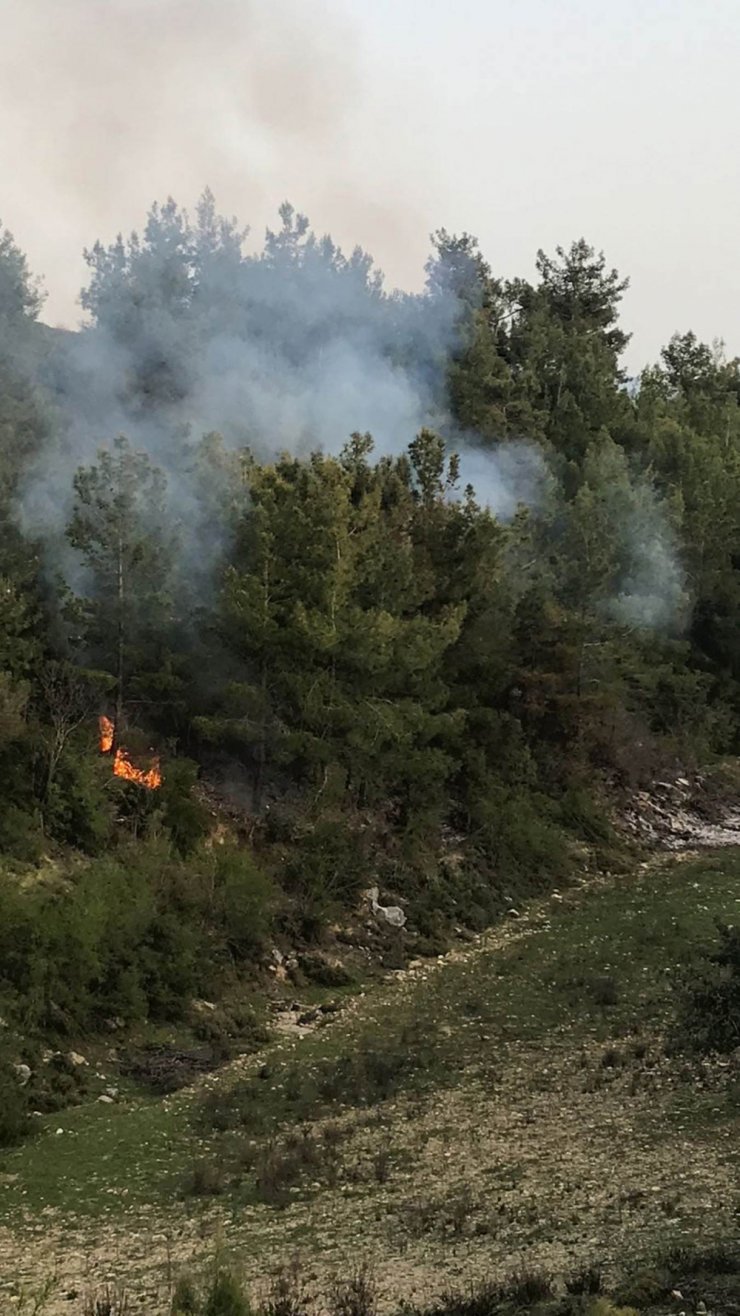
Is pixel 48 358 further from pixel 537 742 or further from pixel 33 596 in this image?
pixel 537 742

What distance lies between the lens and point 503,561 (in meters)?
33.6

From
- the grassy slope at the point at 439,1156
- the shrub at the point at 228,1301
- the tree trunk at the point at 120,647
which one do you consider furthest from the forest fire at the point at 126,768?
the shrub at the point at 228,1301

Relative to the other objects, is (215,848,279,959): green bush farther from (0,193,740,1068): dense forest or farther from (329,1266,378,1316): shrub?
(329,1266,378,1316): shrub

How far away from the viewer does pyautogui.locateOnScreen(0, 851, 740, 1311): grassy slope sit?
11430 millimetres

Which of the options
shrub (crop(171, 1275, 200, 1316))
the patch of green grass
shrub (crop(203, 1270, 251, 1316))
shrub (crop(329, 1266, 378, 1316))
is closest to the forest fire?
the patch of green grass

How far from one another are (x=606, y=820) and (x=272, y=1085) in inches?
750

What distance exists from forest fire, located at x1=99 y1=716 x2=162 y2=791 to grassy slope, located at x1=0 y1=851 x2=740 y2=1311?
6483 millimetres

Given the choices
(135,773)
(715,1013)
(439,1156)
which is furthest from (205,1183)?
(135,773)

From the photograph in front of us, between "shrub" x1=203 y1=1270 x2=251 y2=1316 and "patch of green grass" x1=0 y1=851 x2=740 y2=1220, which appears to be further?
"patch of green grass" x1=0 y1=851 x2=740 y2=1220

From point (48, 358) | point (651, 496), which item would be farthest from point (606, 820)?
point (48, 358)

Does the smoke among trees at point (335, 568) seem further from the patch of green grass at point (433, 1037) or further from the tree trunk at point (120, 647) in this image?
the patch of green grass at point (433, 1037)

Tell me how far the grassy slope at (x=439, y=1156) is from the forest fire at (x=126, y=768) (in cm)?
648

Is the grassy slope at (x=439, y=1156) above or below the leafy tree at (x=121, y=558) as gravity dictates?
below

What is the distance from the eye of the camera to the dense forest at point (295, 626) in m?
22.3
